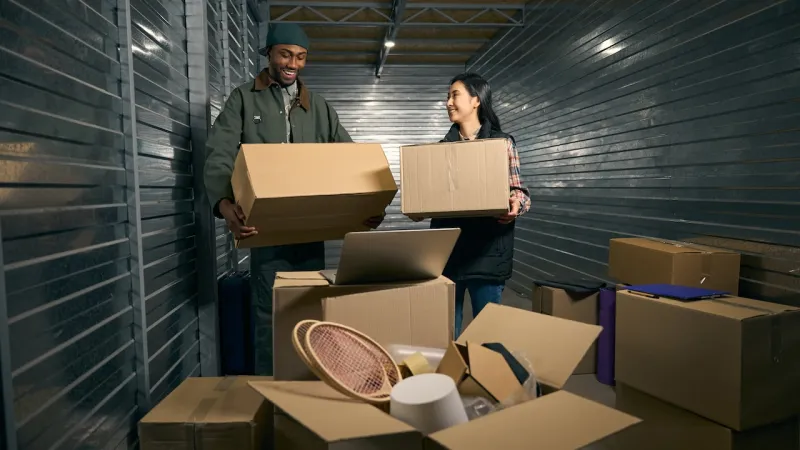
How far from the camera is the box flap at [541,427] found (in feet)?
3.64

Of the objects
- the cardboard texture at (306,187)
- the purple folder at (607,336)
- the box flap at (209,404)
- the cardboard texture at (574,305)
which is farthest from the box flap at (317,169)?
the purple folder at (607,336)

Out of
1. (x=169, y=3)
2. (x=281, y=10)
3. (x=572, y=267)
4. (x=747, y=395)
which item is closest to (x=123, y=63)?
(x=169, y=3)

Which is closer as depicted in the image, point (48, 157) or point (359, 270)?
point (48, 157)

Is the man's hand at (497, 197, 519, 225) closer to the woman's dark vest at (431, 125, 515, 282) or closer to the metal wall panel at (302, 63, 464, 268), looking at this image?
the woman's dark vest at (431, 125, 515, 282)

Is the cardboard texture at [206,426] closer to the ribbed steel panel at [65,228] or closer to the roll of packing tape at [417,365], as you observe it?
the ribbed steel panel at [65,228]

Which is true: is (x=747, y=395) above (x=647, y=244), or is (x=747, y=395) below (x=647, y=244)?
below

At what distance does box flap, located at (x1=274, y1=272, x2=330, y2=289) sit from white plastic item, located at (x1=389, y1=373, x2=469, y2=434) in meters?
0.60

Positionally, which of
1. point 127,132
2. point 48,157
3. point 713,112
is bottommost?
point 48,157

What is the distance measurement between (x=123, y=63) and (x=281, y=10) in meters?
4.07

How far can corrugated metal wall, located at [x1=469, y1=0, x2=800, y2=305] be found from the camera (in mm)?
2404

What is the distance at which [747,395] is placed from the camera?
187 centimetres

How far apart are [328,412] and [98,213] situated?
110 centimetres

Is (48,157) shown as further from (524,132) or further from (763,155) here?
(524,132)

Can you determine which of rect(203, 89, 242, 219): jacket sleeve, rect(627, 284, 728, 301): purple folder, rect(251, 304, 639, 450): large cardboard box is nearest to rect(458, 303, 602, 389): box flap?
rect(251, 304, 639, 450): large cardboard box
